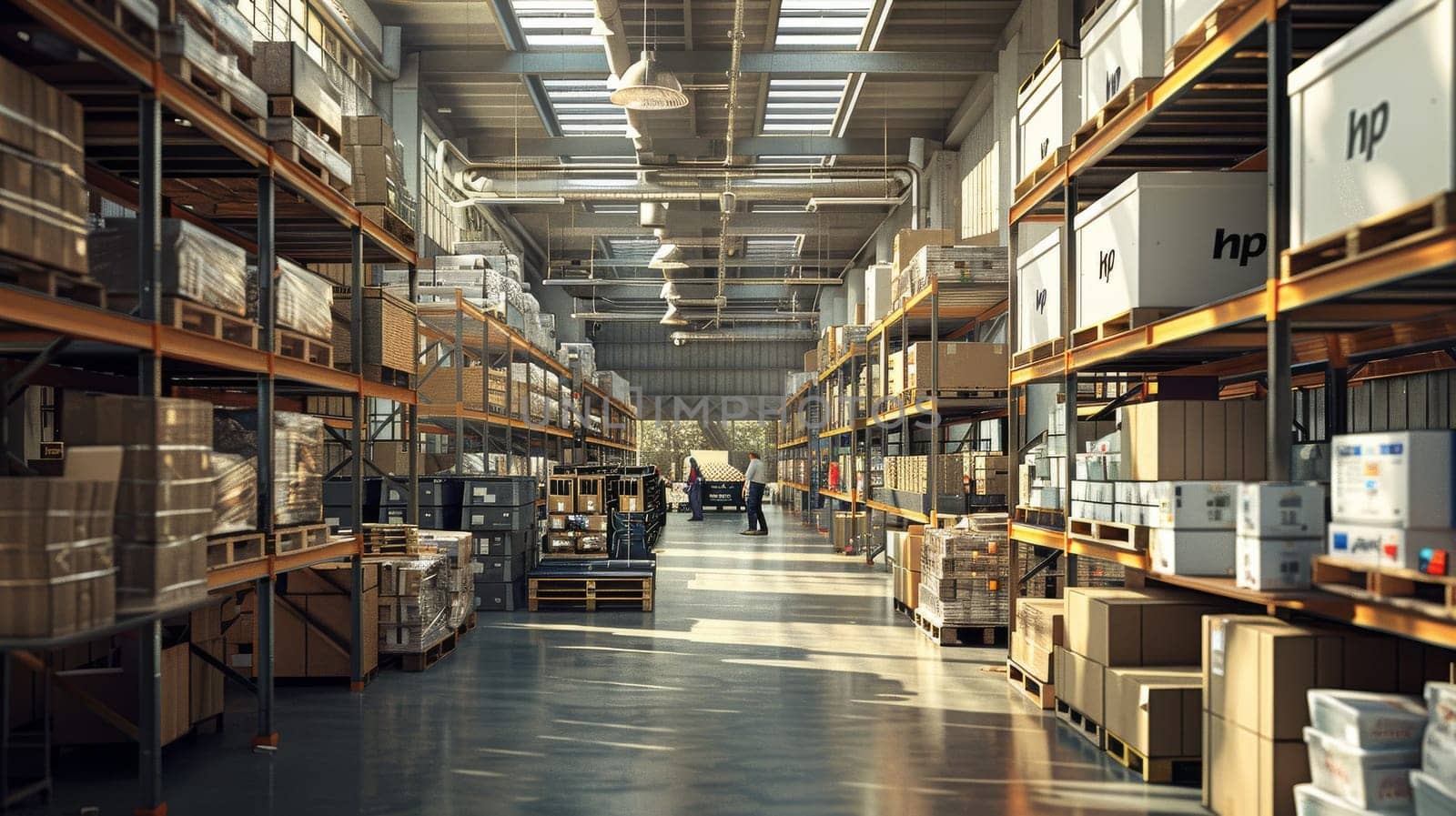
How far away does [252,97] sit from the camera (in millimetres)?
5973

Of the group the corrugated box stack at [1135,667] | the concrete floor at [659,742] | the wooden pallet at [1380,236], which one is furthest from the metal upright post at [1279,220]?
the concrete floor at [659,742]

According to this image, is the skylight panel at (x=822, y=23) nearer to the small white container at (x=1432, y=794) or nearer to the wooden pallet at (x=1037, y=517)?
the wooden pallet at (x=1037, y=517)

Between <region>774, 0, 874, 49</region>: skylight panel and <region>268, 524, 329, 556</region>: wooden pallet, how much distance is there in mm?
10245

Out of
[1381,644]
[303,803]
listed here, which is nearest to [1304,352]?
[1381,644]

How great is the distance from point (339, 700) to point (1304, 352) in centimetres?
664

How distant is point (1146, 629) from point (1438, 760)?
2.59 meters

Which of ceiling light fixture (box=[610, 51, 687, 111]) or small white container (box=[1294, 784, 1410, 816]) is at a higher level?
ceiling light fixture (box=[610, 51, 687, 111])

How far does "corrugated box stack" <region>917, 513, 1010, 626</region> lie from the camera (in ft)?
32.7

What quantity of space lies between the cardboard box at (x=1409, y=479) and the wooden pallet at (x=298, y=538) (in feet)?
17.5

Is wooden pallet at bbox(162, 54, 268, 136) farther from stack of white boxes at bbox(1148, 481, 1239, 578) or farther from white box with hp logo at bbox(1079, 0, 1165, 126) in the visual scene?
stack of white boxes at bbox(1148, 481, 1239, 578)

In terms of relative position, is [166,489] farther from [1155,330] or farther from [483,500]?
[483,500]

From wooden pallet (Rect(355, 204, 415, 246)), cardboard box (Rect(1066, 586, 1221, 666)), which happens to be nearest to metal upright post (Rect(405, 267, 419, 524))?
wooden pallet (Rect(355, 204, 415, 246))

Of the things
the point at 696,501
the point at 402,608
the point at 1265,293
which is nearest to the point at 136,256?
the point at 402,608

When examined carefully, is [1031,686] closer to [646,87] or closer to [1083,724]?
[1083,724]
